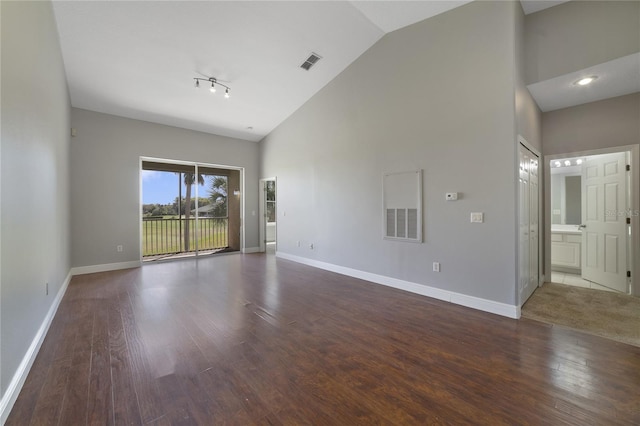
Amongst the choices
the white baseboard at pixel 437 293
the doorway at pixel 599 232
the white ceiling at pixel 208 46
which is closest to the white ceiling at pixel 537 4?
the white ceiling at pixel 208 46

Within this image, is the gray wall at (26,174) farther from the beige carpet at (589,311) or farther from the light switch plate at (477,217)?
the beige carpet at (589,311)

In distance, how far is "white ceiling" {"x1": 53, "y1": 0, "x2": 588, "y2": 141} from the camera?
318 centimetres

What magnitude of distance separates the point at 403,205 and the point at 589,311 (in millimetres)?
2483

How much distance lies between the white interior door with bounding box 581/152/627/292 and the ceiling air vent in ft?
15.8

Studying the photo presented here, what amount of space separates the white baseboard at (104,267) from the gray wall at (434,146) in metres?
4.08

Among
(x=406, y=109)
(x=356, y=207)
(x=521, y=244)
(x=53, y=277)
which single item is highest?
(x=406, y=109)

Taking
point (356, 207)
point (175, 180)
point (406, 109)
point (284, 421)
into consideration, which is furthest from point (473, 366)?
point (175, 180)

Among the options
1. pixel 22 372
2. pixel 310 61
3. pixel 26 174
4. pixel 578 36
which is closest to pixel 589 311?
pixel 578 36

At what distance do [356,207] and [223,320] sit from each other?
280 centimetres

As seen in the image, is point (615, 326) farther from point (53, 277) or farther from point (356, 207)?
point (53, 277)

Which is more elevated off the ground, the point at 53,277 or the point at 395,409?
the point at 53,277

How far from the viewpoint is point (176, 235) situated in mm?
6824

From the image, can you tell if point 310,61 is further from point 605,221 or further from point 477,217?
point 605,221

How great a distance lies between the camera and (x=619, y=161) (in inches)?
146
